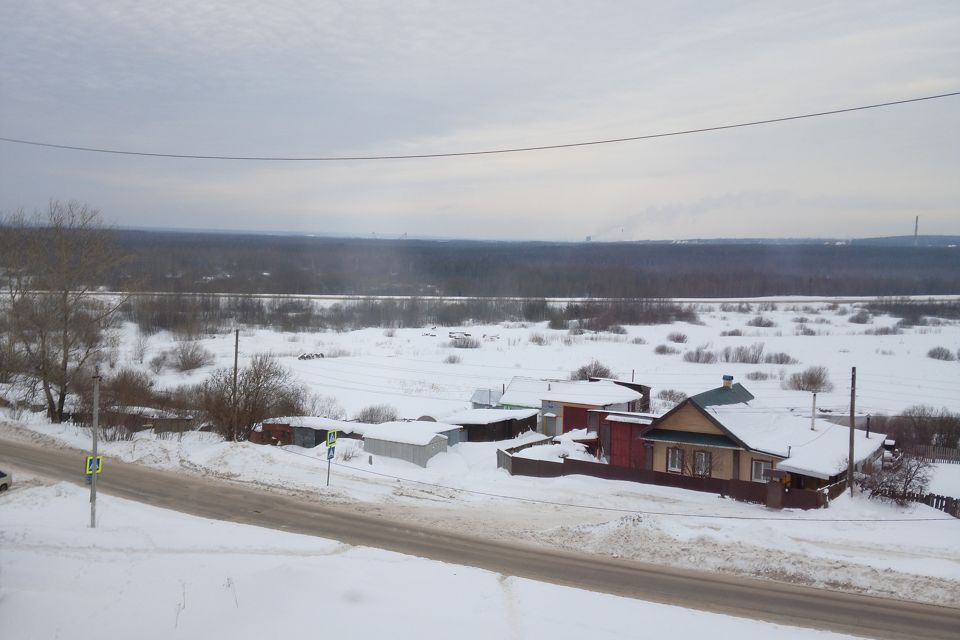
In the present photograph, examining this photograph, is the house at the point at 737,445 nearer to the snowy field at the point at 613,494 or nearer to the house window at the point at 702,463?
the house window at the point at 702,463

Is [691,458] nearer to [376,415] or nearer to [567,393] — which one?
[567,393]

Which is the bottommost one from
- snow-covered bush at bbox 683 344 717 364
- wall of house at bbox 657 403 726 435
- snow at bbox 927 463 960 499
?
snow at bbox 927 463 960 499

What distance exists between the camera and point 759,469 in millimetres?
24016

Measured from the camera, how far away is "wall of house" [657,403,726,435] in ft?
81.0

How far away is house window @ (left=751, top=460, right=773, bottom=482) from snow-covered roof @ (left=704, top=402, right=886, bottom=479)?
1.99 ft

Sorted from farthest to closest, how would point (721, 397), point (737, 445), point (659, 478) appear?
1. point (721, 397)
2. point (659, 478)
3. point (737, 445)

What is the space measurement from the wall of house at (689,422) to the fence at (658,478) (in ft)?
5.97

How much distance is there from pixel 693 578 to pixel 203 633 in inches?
365

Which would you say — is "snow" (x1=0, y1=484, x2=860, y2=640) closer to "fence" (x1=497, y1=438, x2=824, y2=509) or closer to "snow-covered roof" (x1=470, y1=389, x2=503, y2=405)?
"fence" (x1=497, y1=438, x2=824, y2=509)

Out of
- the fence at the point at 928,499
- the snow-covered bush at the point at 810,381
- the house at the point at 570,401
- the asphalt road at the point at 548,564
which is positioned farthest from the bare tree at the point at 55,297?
the snow-covered bush at the point at 810,381

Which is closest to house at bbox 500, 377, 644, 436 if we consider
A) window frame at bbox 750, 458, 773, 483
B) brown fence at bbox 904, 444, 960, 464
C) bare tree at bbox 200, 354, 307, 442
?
window frame at bbox 750, 458, 773, 483

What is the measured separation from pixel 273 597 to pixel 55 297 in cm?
2929

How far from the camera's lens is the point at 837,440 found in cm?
2533

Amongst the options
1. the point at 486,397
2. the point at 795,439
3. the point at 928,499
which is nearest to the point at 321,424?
the point at 486,397
